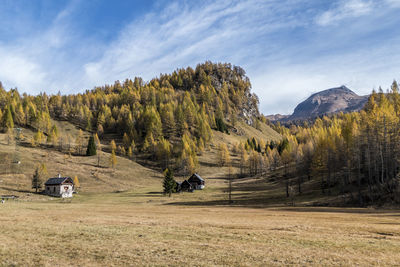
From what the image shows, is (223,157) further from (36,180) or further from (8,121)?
(8,121)

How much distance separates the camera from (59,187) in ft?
262

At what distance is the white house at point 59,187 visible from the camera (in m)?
79.6

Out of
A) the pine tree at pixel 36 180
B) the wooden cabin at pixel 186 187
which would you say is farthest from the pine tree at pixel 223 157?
the pine tree at pixel 36 180

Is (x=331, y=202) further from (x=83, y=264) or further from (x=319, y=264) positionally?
(x=83, y=264)

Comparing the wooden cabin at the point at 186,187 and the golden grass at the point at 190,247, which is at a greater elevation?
the golden grass at the point at 190,247

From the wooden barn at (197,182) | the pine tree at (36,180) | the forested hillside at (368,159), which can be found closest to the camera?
the forested hillside at (368,159)

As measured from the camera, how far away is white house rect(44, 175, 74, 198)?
261 ft

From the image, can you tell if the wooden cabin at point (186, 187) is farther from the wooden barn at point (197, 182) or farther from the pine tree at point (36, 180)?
the pine tree at point (36, 180)

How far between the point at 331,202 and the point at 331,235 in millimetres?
37829

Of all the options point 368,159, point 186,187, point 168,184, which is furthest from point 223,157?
point 368,159

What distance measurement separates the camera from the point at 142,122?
178625 millimetres

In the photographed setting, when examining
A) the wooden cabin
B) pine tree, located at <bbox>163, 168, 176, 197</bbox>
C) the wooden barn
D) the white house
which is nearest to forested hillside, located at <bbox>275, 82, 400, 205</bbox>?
pine tree, located at <bbox>163, 168, 176, 197</bbox>

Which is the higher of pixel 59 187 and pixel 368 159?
pixel 368 159

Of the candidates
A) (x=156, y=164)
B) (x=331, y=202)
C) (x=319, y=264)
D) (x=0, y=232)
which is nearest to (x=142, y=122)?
(x=156, y=164)
